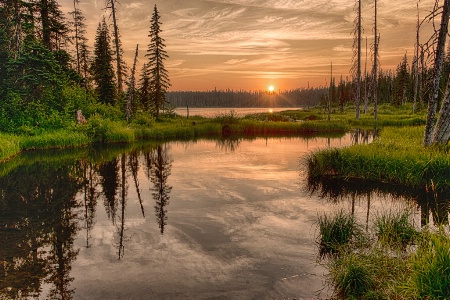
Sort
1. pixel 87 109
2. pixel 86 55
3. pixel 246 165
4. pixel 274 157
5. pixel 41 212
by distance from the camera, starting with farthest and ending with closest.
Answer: pixel 86 55 < pixel 87 109 < pixel 274 157 < pixel 246 165 < pixel 41 212

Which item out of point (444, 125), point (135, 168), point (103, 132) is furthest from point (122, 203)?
point (103, 132)

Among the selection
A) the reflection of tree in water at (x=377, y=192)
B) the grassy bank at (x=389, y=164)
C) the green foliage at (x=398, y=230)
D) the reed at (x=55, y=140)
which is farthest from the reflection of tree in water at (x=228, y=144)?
the green foliage at (x=398, y=230)

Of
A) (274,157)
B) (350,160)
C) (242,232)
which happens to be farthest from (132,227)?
(274,157)

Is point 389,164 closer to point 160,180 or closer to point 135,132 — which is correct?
point 160,180

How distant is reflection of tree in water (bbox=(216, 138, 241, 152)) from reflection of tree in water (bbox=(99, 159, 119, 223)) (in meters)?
9.21

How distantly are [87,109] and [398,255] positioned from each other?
109 ft

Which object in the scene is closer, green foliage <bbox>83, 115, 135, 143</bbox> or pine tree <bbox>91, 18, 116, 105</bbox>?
green foliage <bbox>83, 115, 135, 143</bbox>

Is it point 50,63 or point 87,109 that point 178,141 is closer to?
point 87,109

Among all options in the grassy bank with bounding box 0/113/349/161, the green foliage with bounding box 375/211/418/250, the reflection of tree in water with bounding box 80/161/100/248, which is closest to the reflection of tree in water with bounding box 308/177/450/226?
the green foliage with bounding box 375/211/418/250

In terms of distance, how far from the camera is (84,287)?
668cm

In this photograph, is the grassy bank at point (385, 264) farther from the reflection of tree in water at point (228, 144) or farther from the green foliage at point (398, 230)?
the reflection of tree in water at point (228, 144)

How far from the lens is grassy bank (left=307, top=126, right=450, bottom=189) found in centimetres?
1324

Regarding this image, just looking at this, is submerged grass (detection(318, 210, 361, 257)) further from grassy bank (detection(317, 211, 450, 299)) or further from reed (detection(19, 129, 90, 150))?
reed (detection(19, 129, 90, 150))

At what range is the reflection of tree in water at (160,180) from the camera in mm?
11508
